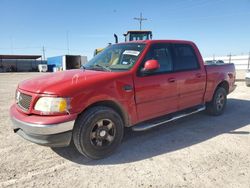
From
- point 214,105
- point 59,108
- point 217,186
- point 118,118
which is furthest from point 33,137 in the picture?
point 214,105

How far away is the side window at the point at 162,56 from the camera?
392 centimetres

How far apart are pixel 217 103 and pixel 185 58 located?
1822 mm

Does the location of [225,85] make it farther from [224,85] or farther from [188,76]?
[188,76]

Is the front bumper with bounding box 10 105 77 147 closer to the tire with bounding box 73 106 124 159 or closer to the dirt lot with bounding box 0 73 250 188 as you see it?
the tire with bounding box 73 106 124 159

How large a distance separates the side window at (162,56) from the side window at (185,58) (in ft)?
0.64

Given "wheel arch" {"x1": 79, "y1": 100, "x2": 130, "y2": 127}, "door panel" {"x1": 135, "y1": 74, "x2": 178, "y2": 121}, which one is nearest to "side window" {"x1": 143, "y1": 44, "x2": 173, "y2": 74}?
"door panel" {"x1": 135, "y1": 74, "x2": 178, "y2": 121}

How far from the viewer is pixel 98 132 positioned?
322cm

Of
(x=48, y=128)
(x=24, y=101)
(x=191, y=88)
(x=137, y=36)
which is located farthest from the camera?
(x=137, y=36)

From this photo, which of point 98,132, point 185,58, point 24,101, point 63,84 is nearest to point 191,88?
point 185,58

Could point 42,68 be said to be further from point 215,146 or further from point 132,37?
point 215,146

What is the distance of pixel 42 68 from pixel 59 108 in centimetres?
4809

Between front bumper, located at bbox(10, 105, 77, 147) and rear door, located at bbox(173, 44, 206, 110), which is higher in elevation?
rear door, located at bbox(173, 44, 206, 110)

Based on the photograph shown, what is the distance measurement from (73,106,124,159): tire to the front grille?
0.78 meters

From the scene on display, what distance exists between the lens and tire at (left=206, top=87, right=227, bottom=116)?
17.8ft
